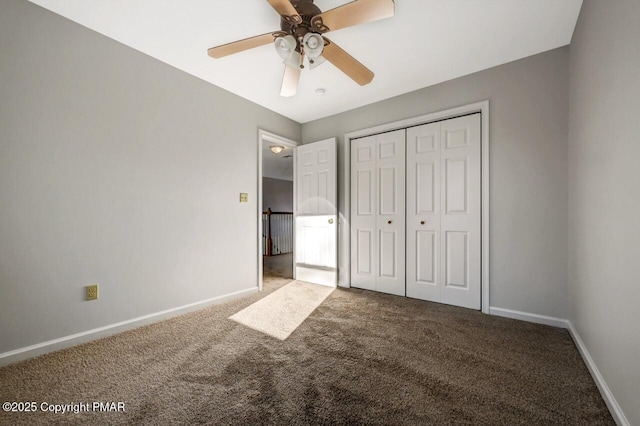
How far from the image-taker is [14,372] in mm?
1582

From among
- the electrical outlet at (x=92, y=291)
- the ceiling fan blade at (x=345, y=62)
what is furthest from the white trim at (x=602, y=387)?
the electrical outlet at (x=92, y=291)

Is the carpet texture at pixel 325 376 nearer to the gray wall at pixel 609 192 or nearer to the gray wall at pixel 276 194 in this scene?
the gray wall at pixel 609 192

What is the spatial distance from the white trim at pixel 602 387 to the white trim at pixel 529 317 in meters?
0.27

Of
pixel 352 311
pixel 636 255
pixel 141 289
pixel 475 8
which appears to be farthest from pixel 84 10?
pixel 636 255

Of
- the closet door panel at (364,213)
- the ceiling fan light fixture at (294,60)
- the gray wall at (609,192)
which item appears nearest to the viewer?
the gray wall at (609,192)

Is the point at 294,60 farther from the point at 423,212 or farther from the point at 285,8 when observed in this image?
the point at 423,212

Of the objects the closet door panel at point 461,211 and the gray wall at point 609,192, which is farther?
the closet door panel at point 461,211

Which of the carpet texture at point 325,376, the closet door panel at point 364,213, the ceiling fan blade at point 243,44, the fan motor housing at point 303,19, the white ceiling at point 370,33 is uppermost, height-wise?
the white ceiling at point 370,33

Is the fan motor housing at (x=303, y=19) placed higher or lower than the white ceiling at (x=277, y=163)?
lower

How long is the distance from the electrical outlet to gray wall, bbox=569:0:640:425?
3.25m

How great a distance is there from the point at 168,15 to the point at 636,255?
308 centimetres

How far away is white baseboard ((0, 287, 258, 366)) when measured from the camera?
5.57 ft

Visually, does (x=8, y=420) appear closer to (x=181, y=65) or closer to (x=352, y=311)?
(x=352, y=311)

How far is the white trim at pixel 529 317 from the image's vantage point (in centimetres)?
219
